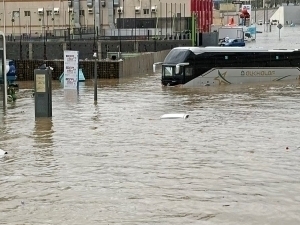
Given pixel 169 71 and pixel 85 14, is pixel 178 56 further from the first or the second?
pixel 85 14

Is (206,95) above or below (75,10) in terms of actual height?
below

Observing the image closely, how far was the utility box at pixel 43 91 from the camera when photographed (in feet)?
75.6

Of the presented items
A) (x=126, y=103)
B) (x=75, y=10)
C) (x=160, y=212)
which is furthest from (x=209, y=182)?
(x=75, y=10)

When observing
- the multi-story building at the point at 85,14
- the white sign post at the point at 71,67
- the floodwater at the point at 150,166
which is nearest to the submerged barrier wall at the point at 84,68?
the white sign post at the point at 71,67

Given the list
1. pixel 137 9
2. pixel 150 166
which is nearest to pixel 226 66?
pixel 150 166

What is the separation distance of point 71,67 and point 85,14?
56353 millimetres

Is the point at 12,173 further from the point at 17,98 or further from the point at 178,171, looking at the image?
the point at 17,98

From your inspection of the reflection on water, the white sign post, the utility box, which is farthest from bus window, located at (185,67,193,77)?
the reflection on water

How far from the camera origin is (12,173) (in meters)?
14.8

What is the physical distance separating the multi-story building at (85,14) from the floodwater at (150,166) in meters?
59.8

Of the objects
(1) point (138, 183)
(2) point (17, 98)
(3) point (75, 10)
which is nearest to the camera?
(1) point (138, 183)

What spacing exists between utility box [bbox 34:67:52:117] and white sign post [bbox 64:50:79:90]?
9.56m

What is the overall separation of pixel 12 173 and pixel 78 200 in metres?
2.78

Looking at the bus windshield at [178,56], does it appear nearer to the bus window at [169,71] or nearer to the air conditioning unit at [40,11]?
the bus window at [169,71]
